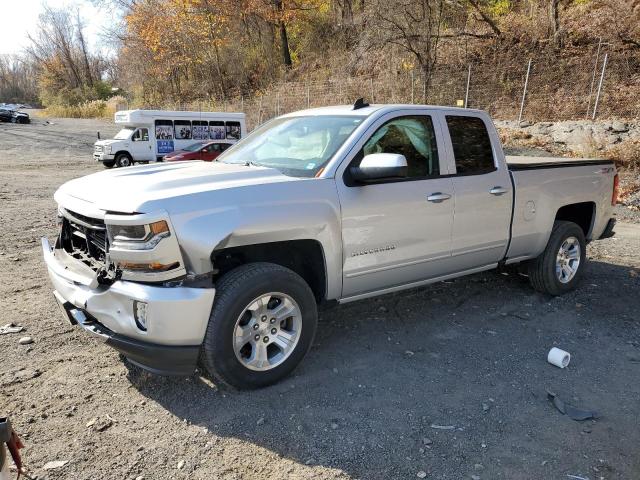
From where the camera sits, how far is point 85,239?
3564mm

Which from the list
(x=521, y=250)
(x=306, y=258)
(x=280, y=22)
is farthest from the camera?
(x=280, y=22)

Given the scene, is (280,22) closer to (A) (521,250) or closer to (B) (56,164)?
(B) (56,164)

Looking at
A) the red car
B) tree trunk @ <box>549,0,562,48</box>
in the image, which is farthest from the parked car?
tree trunk @ <box>549,0,562,48</box>

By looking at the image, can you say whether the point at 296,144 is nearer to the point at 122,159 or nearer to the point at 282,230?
the point at 282,230

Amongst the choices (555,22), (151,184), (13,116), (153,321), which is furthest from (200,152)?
(13,116)

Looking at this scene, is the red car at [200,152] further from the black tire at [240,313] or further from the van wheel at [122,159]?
the black tire at [240,313]

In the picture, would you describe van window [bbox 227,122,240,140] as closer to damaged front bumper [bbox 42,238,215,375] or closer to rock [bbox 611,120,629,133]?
rock [bbox 611,120,629,133]

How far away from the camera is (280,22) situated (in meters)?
37.8

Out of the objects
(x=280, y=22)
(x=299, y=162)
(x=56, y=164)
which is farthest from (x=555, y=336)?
(x=280, y=22)

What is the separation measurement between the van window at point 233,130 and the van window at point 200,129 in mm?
1070

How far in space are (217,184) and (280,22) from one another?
3801 cm

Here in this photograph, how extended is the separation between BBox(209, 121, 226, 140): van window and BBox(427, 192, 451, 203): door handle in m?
19.8

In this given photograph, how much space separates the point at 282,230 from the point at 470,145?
217 cm

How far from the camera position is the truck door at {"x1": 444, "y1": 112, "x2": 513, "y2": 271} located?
437 cm
